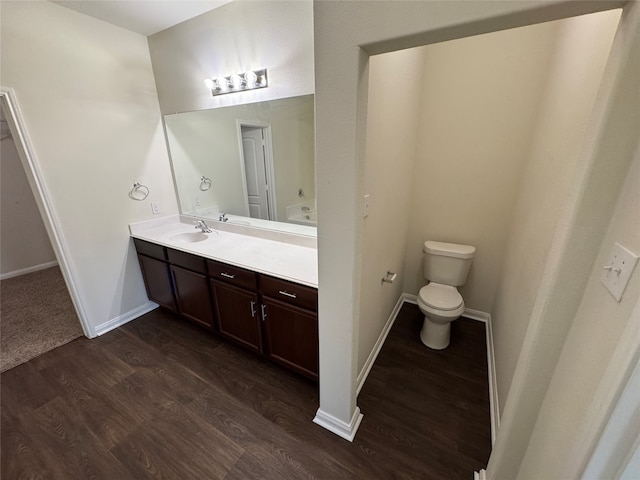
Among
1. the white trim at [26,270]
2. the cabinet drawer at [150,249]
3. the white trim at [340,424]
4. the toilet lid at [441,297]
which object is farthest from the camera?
the white trim at [26,270]

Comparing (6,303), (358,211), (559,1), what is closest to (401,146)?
(358,211)

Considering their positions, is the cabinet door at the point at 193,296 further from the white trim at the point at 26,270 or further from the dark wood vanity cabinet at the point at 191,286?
the white trim at the point at 26,270

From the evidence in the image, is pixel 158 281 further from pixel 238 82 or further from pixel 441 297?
pixel 441 297

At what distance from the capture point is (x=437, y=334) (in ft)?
6.86

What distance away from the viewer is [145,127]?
2408 mm

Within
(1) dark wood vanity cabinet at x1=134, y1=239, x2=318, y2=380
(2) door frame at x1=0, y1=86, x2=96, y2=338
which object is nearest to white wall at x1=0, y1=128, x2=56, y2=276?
(2) door frame at x1=0, y1=86, x2=96, y2=338

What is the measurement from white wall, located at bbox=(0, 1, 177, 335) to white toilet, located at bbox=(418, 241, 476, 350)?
8.69 feet

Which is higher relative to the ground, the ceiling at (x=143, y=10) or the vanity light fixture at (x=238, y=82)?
the ceiling at (x=143, y=10)

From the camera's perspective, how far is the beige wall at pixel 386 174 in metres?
1.36

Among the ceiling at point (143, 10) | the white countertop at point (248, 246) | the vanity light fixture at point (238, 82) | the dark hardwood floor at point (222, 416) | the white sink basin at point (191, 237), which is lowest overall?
the dark hardwood floor at point (222, 416)

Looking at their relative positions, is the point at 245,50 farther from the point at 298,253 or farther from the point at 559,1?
the point at 559,1

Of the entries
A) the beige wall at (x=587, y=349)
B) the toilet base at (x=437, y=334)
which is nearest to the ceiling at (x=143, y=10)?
the beige wall at (x=587, y=349)

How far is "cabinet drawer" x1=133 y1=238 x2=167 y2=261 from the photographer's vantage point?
2.27 metres

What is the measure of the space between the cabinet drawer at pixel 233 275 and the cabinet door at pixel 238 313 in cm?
4
